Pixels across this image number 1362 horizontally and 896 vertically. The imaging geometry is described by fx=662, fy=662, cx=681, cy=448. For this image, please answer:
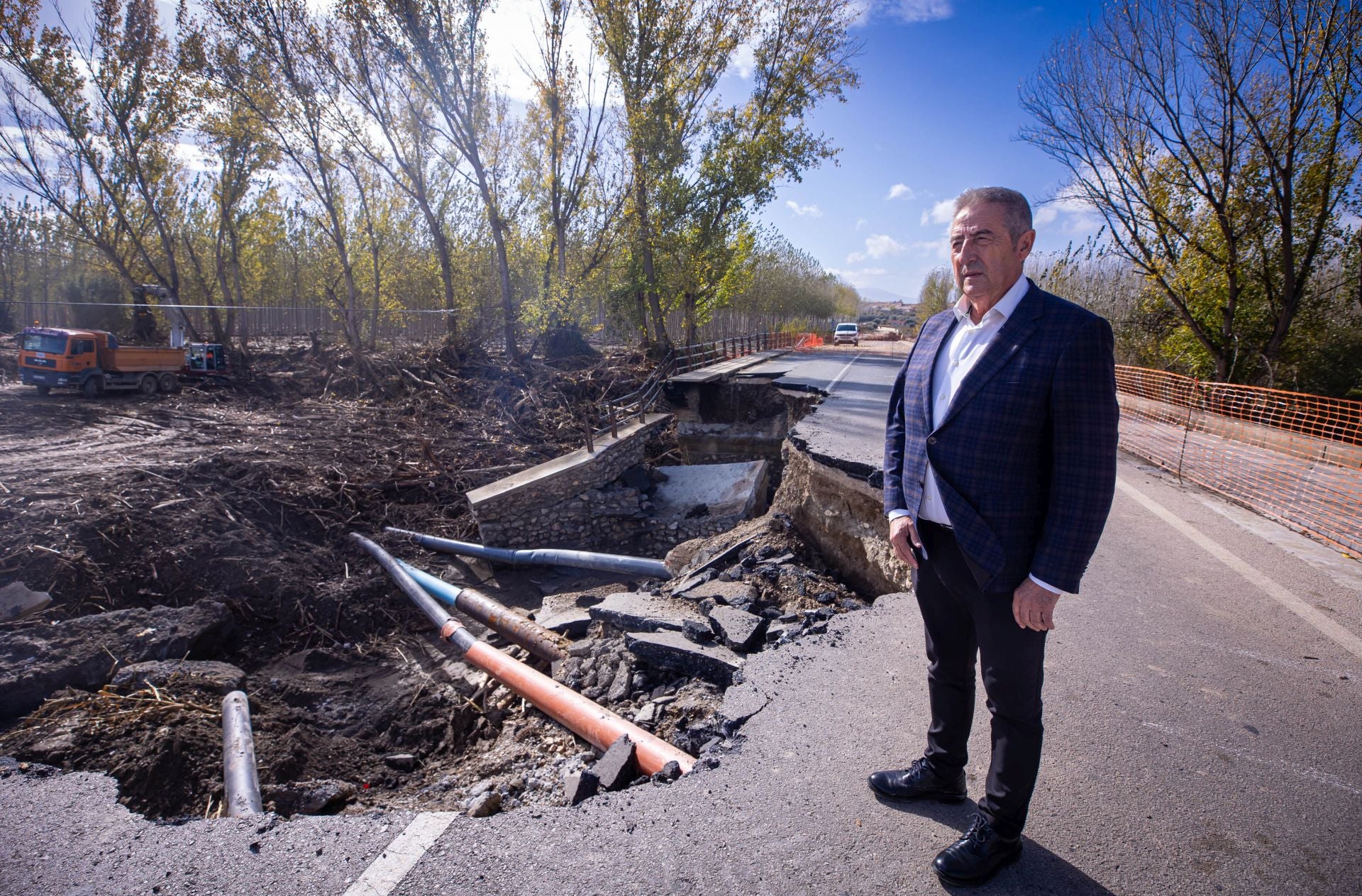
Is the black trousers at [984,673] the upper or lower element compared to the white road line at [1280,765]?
upper

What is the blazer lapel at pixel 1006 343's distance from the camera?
193 centimetres

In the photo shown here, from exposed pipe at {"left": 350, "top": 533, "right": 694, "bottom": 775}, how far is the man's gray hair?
2399mm

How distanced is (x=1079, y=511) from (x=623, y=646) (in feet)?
11.1

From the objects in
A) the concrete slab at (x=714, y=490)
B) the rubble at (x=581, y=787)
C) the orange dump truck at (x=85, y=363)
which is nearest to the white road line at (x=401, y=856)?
the rubble at (x=581, y=787)

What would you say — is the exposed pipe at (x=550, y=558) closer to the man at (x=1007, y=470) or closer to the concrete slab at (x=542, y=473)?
the concrete slab at (x=542, y=473)

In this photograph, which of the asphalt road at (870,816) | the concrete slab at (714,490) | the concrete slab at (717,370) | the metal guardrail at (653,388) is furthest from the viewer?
the concrete slab at (717,370)

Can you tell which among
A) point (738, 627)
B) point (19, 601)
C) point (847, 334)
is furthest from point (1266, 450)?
point (847, 334)

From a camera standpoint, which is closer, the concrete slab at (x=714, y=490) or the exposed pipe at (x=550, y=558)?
the exposed pipe at (x=550, y=558)

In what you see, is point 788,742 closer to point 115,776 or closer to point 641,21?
point 115,776

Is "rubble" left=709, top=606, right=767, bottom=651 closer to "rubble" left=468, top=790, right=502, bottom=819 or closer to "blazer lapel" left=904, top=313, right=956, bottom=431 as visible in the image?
"rubble" left=468, top=790, right=502, bottom=819

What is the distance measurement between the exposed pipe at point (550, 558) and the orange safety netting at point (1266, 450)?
6.22 metres

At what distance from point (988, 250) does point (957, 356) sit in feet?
1.13

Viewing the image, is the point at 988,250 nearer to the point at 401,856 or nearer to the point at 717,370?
the point at 401,856

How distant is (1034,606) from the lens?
6.25 feet
